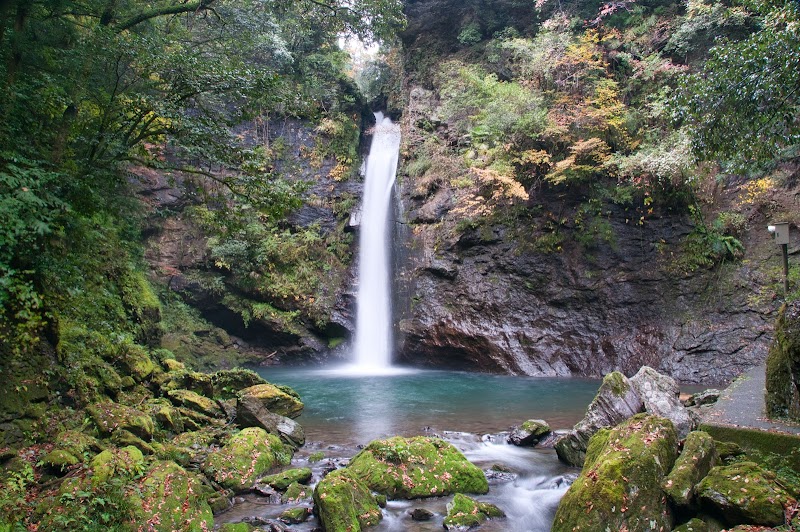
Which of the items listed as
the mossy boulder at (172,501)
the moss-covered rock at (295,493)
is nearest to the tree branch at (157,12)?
the mossy boulder at (172,501)

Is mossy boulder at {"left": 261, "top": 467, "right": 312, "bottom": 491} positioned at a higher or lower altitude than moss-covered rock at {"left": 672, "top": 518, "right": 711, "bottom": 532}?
lower

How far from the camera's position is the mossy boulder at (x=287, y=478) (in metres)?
5.81

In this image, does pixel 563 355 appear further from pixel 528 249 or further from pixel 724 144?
pixel 724 144

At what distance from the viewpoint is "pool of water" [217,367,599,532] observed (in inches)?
213

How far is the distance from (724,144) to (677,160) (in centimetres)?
490

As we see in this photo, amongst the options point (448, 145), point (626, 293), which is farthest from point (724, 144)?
point (448, 145)

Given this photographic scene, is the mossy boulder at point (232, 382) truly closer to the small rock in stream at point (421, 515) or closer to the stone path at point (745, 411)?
the small rock in stream at point (421, 515)

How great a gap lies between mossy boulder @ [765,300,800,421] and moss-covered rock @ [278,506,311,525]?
5.20 meters

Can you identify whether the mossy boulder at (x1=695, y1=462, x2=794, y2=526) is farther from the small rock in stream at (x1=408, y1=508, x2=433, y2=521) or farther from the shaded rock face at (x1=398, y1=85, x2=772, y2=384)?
the shaded rock face at (x1=398, y1=85, x2=772, y2=384)

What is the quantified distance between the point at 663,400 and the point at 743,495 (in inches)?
155

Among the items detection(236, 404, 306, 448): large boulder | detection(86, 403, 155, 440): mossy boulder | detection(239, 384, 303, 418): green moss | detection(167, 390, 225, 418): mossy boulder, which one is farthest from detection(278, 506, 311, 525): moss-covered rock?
detection(239, 384, 303, 418): green moss

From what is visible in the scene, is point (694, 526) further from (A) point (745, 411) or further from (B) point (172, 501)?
(B) point (172, 501)

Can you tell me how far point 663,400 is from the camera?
7.36 m

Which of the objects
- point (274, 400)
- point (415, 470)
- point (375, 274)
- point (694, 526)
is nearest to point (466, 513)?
point (415, 470)
